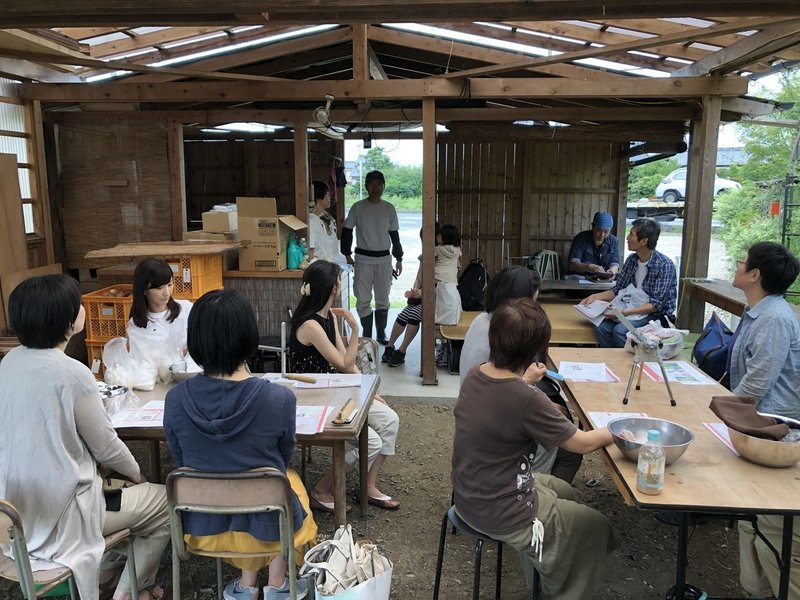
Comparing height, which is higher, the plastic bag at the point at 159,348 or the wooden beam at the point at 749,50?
the wooden beam at the point at 749,50

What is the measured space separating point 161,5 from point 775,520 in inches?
134

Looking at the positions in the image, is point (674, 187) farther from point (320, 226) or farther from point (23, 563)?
point (23, 563)

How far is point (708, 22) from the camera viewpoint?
14.5 ft

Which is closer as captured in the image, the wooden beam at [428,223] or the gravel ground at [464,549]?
the gravel ground at [464,549]

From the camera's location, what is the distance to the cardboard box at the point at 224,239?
570 cm

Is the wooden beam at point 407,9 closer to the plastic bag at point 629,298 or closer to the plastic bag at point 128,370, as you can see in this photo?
the plastic bag at point 128,370

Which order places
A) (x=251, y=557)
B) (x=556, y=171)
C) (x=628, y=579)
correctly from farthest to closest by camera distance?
(x=556, y=171) → (x=628, y=579) → (x=251, y=557)

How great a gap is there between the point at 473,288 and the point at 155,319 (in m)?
3.99

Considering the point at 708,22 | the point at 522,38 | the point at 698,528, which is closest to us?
the point at 698,528

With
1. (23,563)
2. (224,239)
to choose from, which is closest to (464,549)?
(23,563)

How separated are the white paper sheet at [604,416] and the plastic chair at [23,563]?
A: 6.41 ft

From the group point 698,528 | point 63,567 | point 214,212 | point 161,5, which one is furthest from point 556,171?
point 63,567

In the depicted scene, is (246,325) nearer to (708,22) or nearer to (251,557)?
(251,557)

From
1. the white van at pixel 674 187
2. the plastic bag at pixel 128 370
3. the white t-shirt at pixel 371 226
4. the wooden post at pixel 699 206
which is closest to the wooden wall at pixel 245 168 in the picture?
the white t-shirt at pixel 371 226
